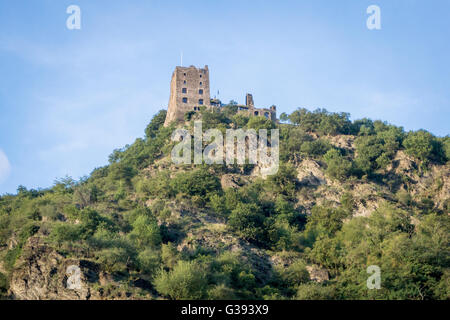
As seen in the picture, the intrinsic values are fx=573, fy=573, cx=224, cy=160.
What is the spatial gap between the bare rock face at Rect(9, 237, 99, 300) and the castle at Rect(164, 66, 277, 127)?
4270 cm

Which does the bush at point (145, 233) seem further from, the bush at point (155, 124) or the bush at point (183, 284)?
the bush at point (155, 124)

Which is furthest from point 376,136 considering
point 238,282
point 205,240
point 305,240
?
point 238,282

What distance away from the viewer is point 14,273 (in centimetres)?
4391

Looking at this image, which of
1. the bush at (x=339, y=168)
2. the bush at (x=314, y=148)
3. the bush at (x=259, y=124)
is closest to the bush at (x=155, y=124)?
the bush at (x=259, y=124)

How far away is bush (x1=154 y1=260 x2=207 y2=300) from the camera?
40281 mm

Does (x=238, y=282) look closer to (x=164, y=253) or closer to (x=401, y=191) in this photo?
(x=164, y=253)

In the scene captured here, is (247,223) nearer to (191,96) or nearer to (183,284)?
(183,284)

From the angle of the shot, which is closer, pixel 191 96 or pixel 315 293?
pixel 315 293

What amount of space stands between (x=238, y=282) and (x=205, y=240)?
26.7 ft

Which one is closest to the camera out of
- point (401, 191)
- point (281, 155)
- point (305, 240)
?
point (305, 240)

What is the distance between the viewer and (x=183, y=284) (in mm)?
40344

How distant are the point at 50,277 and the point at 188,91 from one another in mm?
49279

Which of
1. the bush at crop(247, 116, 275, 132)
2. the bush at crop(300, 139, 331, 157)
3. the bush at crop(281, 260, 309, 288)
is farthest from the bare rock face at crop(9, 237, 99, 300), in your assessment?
the bush at crop(247, 116, 275, 132)

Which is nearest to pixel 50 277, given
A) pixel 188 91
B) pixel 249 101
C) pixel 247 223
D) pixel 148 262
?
pixel 148 262
